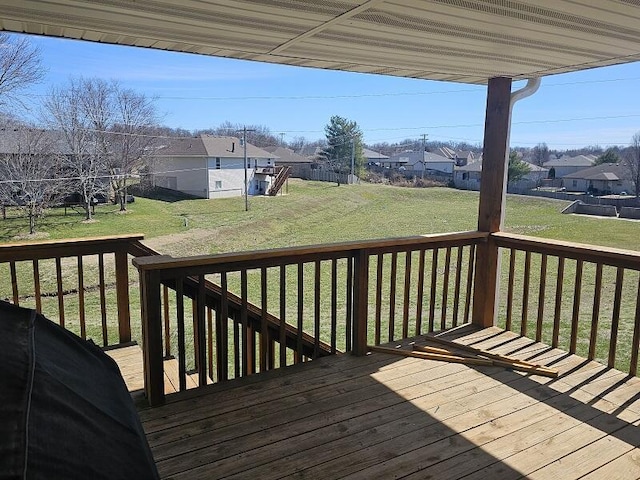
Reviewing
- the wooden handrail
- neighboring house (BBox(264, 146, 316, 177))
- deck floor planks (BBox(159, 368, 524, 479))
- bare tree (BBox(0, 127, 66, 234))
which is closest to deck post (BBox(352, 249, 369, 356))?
the wooden handrail

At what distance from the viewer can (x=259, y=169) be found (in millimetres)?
24703

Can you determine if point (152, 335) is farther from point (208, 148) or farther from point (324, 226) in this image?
point (208, 148)

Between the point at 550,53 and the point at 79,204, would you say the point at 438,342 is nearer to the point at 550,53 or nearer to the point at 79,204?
the point at 550,53

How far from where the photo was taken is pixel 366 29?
2.40 metres

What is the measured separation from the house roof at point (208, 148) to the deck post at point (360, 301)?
18886mm

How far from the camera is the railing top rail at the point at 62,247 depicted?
9.25 feet

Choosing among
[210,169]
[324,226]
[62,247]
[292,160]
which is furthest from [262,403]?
[292,160]

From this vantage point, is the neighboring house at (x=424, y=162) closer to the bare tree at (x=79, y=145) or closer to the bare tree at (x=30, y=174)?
the bare tree at (x=79, y=145)

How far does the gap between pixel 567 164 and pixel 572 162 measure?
782 mm

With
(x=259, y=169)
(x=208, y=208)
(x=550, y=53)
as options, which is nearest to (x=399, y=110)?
(x=259, y=169)

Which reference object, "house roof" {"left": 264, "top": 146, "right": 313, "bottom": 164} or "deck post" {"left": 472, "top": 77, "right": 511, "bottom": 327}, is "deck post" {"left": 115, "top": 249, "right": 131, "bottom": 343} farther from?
"house roof" {"left": 264, "top": 146, "right": 313, "bottom": 164}

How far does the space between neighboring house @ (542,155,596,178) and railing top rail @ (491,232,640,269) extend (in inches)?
470

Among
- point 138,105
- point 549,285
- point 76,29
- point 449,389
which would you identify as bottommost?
point 549,285

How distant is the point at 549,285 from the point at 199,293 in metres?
10.9
